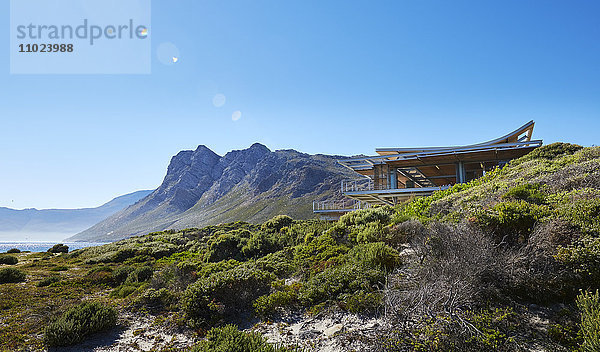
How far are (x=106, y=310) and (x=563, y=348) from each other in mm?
8193

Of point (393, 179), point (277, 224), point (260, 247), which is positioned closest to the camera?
point (260, 247)

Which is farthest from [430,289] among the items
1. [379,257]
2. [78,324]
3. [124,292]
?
[124,292]

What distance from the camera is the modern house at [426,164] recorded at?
21406mm

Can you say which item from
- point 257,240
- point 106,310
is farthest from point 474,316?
point 257,240

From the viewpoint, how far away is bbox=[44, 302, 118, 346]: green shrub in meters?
5.98

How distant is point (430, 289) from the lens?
14.4 feet

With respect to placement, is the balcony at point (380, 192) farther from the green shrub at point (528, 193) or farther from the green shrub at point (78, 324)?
the green shrub at point (78, 324)

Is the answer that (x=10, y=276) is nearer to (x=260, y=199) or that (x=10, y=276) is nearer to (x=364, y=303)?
(x=364, y=303)

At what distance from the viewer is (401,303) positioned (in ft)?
14.6

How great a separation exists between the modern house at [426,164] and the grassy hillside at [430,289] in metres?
10.7

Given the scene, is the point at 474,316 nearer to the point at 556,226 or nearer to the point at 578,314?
the point at 578,314

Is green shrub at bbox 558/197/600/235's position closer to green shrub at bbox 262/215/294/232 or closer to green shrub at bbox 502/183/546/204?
green shrub at bbox 502/183/546/204

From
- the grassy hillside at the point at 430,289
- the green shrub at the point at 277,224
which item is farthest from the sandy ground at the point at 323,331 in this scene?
the green shrub at the point at 277,224

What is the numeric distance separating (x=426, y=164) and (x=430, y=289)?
21402 millimetres
